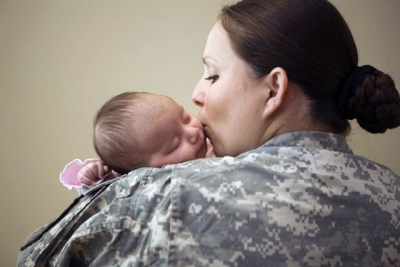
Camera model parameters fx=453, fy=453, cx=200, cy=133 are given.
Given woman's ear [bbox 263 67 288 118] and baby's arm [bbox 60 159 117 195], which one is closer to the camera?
woman's ear [bbox 263 67 288 118]

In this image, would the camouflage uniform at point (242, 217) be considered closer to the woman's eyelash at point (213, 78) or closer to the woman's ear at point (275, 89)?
the woman's ear at point (275, 89)

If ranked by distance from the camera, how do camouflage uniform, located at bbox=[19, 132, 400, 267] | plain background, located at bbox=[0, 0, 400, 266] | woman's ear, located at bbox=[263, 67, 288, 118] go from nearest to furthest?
camouflage uniform, located at bbox=[19, 132, 400, 267]
woman's ear, located at bbox=[263, 67, 288, 118]
plain background, located at bbox=[0, 0, 400, 266]

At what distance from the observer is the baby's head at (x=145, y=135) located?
1.27 metres

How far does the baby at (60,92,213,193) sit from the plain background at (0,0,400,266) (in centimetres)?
87

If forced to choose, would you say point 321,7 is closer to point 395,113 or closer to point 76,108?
point 395,113

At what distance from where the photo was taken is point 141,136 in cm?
126

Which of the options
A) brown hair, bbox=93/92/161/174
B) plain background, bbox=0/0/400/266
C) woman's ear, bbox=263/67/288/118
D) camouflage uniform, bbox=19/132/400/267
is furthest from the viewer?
plain background, bbox=0/0/400/266

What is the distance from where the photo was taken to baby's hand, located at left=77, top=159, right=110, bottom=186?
1.31m

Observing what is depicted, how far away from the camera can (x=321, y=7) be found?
1.13 m

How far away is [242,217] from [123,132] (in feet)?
1.76

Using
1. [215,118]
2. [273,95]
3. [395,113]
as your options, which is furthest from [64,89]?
Answer: [395,113]

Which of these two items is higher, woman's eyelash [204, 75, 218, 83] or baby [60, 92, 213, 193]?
woman's eyelash [204, 75, 218, 83]

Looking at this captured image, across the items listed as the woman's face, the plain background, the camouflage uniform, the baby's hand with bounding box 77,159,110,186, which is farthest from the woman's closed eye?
the plain background

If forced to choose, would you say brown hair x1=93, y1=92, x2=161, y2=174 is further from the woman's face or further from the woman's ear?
the woman's ear
